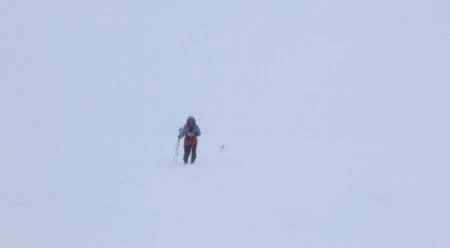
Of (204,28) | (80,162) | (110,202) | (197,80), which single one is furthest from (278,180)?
(204,28)

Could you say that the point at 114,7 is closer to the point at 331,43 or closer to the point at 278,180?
the point at 331,43

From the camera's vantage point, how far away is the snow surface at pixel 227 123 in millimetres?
8227

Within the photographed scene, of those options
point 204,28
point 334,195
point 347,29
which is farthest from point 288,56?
point 334,195

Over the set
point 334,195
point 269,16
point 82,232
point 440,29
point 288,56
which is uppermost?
point 269,16

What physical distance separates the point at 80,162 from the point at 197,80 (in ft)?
170

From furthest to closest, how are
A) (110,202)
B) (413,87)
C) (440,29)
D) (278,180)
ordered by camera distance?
(440,29)
(413,87)
(278,180)
(110,202)

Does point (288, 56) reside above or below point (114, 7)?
below

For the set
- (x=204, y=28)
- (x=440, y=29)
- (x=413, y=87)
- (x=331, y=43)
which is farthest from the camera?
(x=204, y=28)

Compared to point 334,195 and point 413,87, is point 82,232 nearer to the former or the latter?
point 334,195

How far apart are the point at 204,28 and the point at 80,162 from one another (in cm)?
8283

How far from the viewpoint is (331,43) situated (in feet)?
259

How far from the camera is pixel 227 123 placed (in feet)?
138

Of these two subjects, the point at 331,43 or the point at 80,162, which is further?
the point at 331,43

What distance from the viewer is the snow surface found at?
8.23m
